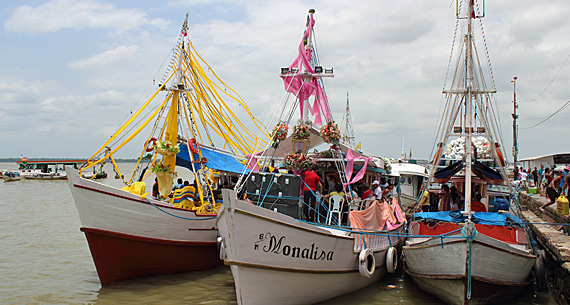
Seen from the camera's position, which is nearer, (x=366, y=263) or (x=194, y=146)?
(x=366, y=263)

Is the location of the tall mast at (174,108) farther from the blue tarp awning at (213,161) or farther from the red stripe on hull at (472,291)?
the red stripe on hull at (472,291)

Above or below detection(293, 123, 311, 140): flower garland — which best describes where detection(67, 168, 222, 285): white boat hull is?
below

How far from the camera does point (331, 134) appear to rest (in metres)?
11.5

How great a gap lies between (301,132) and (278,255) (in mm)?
3943

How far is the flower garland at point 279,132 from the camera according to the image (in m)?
11.7

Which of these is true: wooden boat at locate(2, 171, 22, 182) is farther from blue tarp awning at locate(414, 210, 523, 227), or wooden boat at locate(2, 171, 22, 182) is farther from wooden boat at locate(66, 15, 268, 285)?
blue tarp awning at locate(414, 210, 523, 227)

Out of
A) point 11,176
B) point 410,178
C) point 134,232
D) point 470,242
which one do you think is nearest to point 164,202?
point 134,232

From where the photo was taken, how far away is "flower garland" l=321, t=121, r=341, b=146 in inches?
453

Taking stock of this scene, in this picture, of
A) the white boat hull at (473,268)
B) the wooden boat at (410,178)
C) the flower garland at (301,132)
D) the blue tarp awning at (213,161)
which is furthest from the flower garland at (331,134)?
the wooden boat at (410,178)

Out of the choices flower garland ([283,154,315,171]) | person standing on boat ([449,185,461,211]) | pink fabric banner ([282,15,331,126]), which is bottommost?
person standing on boat ([449,185,461,211])

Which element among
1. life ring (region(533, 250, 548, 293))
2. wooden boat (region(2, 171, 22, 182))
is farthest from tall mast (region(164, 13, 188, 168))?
wooden boat (region(2, 171, 22, 182))

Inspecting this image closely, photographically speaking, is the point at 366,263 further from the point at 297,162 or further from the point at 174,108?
the point at 174,108

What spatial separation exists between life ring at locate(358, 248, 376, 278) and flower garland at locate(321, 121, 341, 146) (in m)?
3.00

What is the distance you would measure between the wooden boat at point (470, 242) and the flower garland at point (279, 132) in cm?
405
